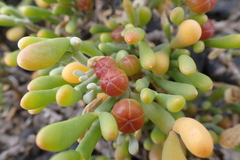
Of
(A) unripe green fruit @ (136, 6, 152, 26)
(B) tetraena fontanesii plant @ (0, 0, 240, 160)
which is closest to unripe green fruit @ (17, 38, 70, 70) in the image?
(B) tetraena fontanesii plant @ (0, 0, 240, 160)

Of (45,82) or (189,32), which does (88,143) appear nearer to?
(45,82)

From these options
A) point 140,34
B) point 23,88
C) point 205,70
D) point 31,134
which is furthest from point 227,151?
point 23,88

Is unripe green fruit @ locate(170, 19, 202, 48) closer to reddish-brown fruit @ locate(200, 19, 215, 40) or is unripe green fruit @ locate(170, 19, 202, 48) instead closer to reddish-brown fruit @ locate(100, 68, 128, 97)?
reddish-brown fruit @ locate(200, 19, 215, 40)

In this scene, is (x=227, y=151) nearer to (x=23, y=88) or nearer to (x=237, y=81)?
(x=237, y=81)

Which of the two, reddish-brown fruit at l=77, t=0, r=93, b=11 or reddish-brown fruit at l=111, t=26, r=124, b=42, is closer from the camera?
reddish-brown fruit at l=111, t=26, r=124, b=42

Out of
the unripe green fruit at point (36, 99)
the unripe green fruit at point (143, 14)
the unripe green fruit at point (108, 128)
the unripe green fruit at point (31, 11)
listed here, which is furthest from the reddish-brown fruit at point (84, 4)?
the unripe green fruit at point (108, 128)

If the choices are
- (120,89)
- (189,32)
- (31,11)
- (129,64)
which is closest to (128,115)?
(120,89)
